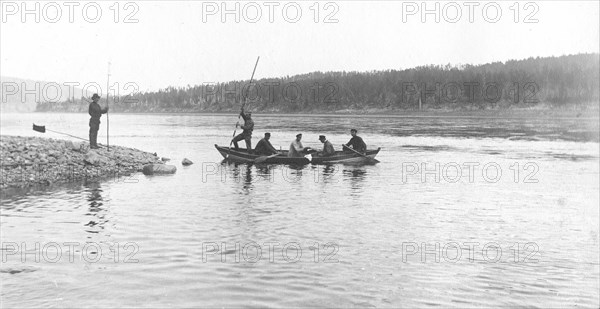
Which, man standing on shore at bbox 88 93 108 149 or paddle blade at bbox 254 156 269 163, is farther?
paddle blade at bbox 254 156 269 163

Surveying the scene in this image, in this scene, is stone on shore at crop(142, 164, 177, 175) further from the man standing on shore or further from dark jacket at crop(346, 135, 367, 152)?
dark jacket at crop(346, 135, 367, 152)

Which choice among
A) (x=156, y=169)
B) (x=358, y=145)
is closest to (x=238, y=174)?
(x=156, y=169)

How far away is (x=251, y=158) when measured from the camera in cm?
2633

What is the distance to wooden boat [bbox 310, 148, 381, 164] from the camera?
25495mm

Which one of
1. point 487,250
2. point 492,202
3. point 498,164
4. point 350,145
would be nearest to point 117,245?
point 487,250

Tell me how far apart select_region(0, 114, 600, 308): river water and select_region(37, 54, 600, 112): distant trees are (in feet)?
212

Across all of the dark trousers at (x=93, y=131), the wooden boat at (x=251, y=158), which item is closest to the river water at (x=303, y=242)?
the dark trousers at (x=93, y=131)

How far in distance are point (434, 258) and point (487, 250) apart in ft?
4.12

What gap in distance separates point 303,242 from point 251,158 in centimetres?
1603

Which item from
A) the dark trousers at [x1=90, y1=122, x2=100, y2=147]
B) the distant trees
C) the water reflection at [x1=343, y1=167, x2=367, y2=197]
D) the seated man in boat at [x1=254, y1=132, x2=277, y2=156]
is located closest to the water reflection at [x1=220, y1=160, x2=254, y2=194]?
the seated man in boat at [x1=254, y1=132, x2=277, y2=156]

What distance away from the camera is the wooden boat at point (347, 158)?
83.6 ft

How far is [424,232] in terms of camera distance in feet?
37.8

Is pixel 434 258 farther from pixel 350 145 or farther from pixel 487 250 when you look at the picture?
pixel 350 145

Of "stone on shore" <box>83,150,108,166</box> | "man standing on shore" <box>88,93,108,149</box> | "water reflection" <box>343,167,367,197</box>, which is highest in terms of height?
"man standing on shore" <box>88,93,108,149</box>
